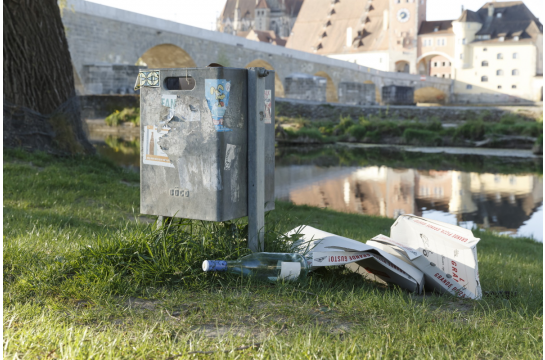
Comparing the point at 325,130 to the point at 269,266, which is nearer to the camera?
the point at 269,266

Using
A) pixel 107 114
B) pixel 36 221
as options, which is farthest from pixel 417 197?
pixel 107 114

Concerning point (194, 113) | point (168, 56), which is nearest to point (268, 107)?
point (194, 113)

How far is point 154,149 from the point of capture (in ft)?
9.33

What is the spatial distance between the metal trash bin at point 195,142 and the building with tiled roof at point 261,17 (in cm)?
9570

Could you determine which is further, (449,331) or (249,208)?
(249,208)

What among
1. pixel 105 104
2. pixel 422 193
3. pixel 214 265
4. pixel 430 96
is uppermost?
pixel 430 96

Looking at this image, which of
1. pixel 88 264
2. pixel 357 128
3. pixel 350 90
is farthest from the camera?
pixel 350 90

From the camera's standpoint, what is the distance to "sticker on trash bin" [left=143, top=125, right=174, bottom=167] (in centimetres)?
282

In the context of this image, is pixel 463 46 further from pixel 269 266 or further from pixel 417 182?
pixel 269 266

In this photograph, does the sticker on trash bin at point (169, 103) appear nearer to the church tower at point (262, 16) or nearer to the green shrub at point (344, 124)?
the green shrub at point (344, 124)

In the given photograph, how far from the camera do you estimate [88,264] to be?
258 centimetres

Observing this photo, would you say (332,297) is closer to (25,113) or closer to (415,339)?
(415,339)

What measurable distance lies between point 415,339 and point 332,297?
50cm

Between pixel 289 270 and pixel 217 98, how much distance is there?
0.86m
